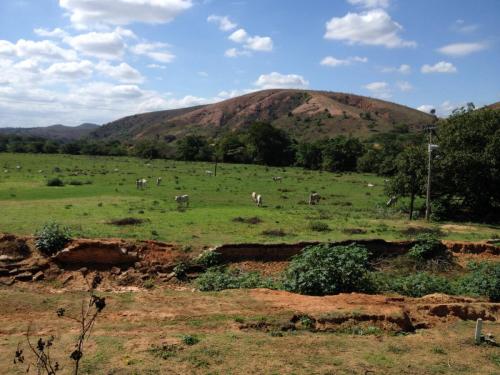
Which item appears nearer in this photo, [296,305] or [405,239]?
[296,305]

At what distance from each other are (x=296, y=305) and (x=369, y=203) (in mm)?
25087

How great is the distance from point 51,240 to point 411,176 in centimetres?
2191

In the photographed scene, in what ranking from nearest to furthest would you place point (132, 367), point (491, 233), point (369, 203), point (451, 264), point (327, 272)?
point (132, 367), point (327, 272), point (451, 264), point (491, 233), point (369, 203)

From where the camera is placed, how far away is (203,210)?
29.2m

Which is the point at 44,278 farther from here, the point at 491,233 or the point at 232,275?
the point at 491,233

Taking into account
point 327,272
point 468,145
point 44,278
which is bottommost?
point 44,278

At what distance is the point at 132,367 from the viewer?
9844 millimetres

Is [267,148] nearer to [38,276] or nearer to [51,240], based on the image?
[51,240]

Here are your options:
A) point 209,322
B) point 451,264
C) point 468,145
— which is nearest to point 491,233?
point 451,264

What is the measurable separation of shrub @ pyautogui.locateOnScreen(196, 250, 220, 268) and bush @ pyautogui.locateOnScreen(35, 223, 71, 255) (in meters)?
5.49

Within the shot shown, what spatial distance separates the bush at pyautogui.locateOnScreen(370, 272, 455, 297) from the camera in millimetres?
17297

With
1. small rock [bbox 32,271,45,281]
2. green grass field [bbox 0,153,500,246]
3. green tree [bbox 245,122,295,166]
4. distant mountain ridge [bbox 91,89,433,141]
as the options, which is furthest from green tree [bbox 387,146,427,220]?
distant mountain ridge [bbox 91,89,433,141]

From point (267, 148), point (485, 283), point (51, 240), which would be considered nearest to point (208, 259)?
point (51, 240)

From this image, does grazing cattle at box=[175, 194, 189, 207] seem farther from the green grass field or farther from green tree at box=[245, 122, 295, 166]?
green tree at box=[245, 122, 295, 166]
